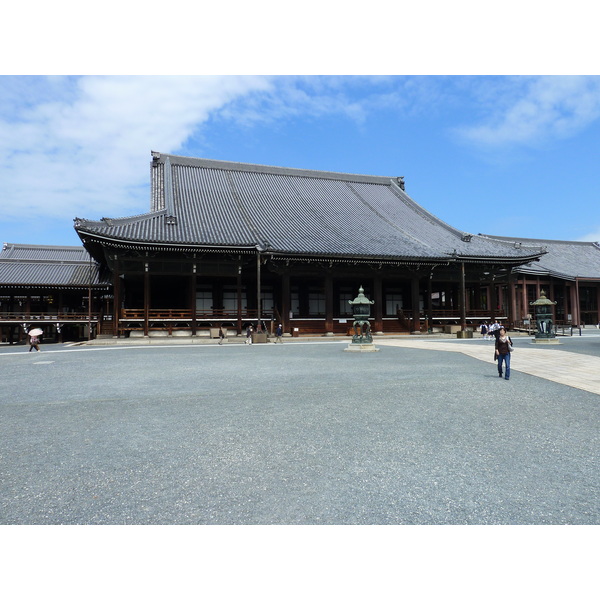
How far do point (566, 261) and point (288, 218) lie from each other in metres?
28.4

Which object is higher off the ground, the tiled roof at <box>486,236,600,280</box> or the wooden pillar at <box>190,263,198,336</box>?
the tiled roof at <box>486,236,600,280</box>

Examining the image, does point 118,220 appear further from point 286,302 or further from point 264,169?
point 264,169

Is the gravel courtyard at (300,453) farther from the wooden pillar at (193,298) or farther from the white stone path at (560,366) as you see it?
the wooden pillar at (193,298)

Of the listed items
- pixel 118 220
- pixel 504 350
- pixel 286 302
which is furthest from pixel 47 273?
pixel 504 350

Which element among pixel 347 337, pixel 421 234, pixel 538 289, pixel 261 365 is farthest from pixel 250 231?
pixel 538 289

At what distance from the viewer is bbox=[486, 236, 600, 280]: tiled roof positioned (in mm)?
34938

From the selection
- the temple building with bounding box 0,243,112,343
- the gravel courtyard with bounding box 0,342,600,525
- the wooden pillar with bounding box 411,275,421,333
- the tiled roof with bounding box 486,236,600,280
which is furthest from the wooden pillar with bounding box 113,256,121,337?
the tiled roof with bounding box 486,236,600,280

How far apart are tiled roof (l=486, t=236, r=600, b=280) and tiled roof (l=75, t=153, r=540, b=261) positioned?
7.34m

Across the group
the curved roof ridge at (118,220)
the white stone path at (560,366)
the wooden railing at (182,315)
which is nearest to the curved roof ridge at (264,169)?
the curved roof ridge at (118,220)

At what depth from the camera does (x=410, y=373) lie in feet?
33.3

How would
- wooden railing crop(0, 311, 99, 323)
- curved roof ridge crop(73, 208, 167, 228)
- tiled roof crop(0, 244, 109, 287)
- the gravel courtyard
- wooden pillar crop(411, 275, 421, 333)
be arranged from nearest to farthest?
the gravel courtyard → curved roof ridge crop(73, 208, 167, 228) → wooden railing crop(0, 311, 99, 323) → tiled roof crop(0, 244, 109, 287) → wooden pillar crop(411, 275, 421, 333)

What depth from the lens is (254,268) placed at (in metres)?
25.5

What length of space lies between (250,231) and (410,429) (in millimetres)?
21712

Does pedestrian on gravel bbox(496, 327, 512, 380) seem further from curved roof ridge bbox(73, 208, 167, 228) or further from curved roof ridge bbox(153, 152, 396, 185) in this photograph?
curved roof ridge bbox(153, 152, 396, 185)
